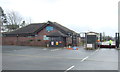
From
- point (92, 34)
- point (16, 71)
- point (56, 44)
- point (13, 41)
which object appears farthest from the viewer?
point (13, 41)

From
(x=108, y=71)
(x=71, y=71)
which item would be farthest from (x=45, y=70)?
(x=108, y=71)

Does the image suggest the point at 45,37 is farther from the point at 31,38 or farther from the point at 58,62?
the point at 58,62

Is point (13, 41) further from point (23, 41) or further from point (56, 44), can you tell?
point (56, 44)

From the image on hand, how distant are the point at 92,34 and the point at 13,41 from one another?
22.6 metres

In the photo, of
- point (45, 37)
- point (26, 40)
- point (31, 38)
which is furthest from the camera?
point (26, 40)

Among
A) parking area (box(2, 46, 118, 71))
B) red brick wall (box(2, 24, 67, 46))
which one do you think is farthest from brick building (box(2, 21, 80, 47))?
parking area (box(2, 46, 118, 71))

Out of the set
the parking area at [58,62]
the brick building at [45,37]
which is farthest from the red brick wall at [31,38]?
the parking area at [58,62]

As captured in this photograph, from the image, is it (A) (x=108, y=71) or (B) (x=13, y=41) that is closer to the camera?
(A) (x=108, y=71)

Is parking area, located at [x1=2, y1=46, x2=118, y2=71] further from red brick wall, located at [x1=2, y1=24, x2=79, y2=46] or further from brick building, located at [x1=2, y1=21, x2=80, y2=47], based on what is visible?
red brick wall, located at [x1=2, y1=24, x2=79, y2=46]

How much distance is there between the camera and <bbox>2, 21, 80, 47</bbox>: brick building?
32.3 m

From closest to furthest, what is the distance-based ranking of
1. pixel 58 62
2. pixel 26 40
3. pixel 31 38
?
pixel 58 62, pixel 31 38, pixel 26 40

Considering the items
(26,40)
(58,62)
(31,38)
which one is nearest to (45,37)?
Answer: (31,38)

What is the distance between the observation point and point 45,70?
834cm

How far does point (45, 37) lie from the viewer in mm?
35094
